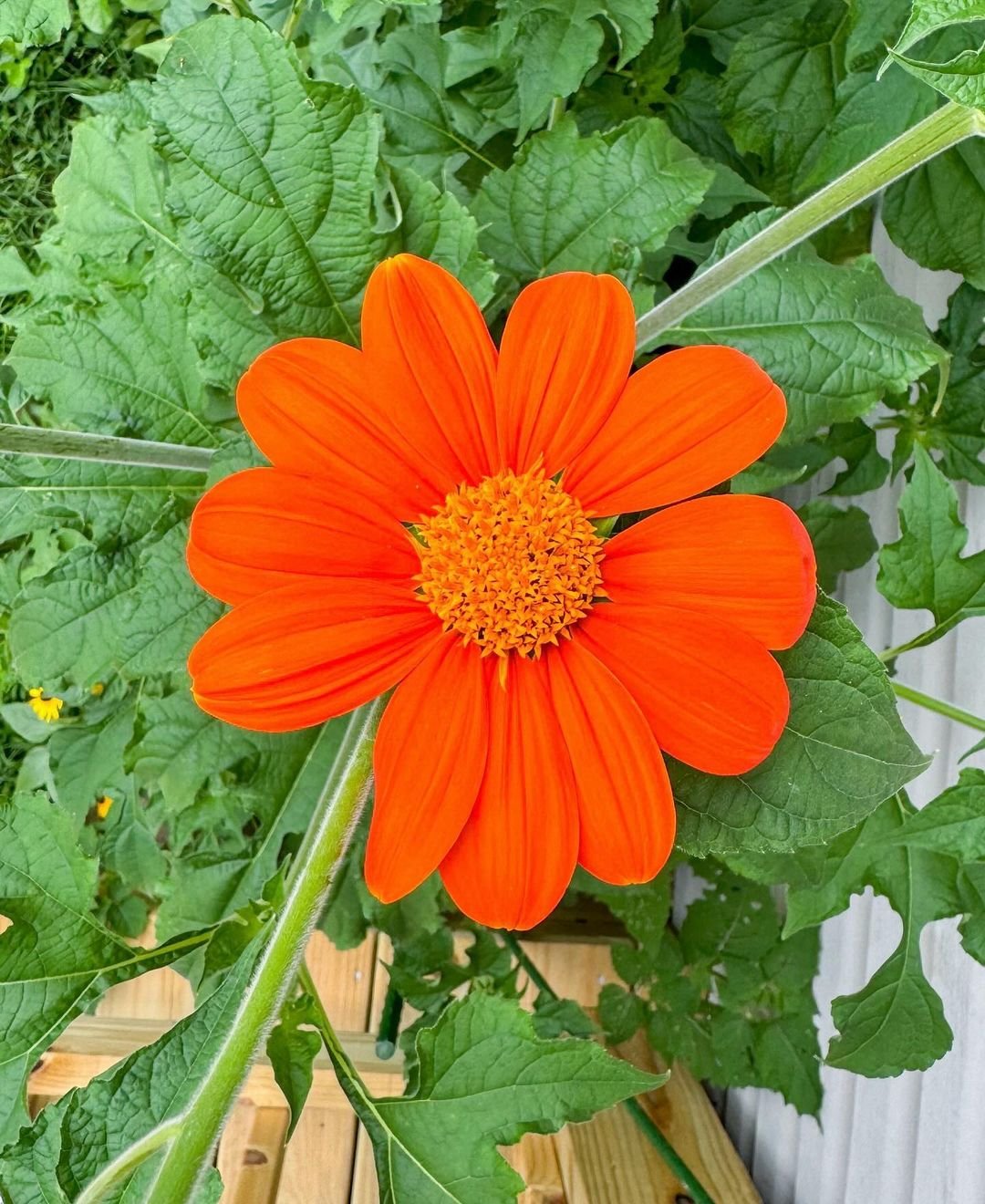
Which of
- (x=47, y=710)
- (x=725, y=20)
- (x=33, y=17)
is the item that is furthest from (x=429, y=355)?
(x=47, y=710)

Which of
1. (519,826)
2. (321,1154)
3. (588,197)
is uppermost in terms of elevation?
(588,197)

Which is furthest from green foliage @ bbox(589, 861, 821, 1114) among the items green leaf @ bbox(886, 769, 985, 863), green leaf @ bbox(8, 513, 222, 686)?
green leaf @ bbox(8, 513, 222, 686)

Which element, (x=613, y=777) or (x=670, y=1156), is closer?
(x=613, y=777)

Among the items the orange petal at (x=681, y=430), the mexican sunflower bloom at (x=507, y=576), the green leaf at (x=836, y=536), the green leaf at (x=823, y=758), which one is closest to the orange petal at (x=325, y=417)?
the mexican sunflower bloom at (x=507, y=576)

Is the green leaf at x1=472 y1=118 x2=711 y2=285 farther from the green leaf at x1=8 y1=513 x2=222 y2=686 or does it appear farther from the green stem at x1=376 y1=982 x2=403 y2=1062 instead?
the green stem at x1=376 y1=982 x2=403 y2=1062

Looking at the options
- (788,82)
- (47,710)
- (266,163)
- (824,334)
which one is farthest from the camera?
(47,710)

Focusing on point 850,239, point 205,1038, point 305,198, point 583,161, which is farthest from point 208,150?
point 850,239

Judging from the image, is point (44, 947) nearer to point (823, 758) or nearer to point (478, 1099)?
point (478, 1099)
